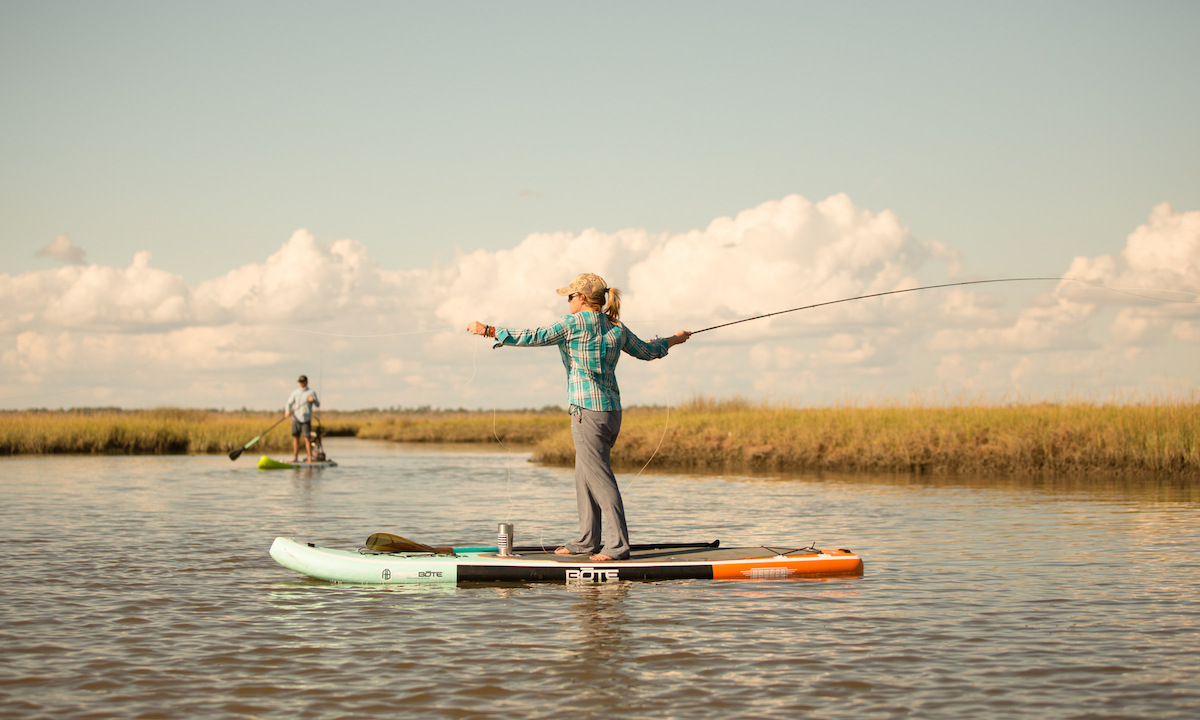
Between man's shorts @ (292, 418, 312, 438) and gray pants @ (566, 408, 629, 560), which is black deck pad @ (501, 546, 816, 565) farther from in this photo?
man's shorts @ (292, 418, 312, 438)

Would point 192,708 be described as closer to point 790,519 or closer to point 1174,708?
point 1174,708

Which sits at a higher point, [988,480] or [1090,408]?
[1090,408]

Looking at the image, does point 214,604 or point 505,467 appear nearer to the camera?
point 214,604

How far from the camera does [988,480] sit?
60.5 feet

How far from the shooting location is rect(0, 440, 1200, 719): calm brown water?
466 centimetres

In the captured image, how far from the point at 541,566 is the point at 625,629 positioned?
1573mm

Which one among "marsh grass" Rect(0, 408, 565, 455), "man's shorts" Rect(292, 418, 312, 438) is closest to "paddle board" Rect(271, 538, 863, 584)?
"man's shorts" Rect(292, 418, 312, 438)

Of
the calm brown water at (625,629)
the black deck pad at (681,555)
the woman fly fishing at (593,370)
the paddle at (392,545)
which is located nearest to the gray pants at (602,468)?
→ the woman fly fishing at (593,370)

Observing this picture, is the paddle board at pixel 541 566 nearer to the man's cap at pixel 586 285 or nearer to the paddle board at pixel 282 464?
the man's cap at pixel 586 285

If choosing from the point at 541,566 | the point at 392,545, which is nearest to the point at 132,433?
the point at 392,545

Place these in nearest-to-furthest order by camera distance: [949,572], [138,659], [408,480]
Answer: [138,659] → [949,572] → [408,480]

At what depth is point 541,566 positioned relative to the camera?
755cm

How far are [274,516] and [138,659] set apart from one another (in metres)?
7.86

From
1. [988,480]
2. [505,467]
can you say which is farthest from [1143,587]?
[505,467]
